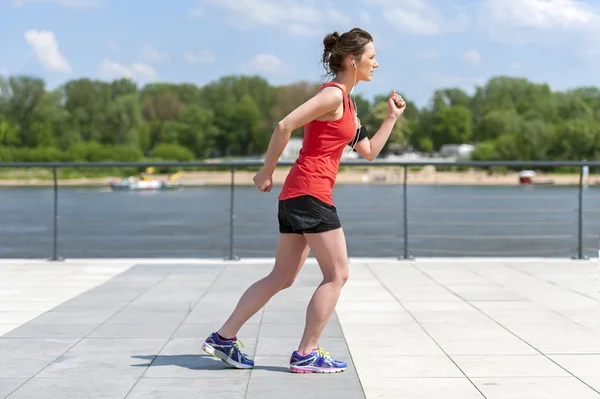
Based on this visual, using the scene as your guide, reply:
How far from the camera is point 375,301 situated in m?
6.16

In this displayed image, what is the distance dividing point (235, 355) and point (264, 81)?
11988 centimetres

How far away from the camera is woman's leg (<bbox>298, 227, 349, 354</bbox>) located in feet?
12.8

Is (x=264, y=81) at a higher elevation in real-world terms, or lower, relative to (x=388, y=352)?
higher

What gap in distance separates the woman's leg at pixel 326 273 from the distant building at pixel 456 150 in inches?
4110

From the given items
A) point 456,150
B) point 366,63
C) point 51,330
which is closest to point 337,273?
point 366,63

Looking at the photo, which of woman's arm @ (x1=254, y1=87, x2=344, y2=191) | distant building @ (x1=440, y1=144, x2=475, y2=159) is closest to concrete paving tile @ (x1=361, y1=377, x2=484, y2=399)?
woman's arm @ (x1=254, y1=87, x2=344, y2=191)

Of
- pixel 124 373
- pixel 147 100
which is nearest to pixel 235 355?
pixel 124 373

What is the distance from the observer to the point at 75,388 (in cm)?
376

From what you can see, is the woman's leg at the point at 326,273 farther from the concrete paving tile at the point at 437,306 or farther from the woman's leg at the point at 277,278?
the concrete paving tile at the point at 437,306

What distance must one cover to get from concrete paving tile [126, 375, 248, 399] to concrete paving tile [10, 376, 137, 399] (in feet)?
0.22

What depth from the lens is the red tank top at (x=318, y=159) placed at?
3855 millimetres

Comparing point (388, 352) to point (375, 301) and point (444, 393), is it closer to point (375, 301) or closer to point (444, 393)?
point (444, 393)

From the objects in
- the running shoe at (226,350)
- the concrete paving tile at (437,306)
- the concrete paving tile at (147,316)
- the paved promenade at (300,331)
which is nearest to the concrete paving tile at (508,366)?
the paved promenade at (300,331)

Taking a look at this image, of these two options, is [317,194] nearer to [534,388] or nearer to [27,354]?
[534,388]
